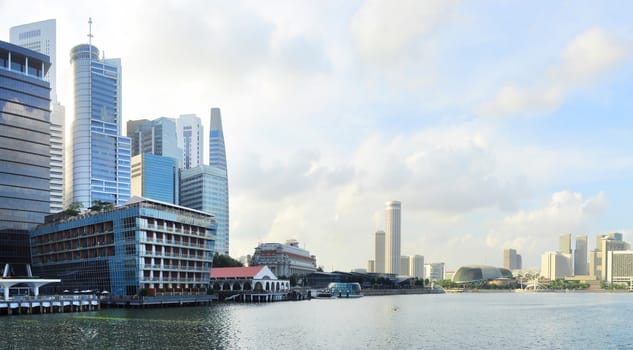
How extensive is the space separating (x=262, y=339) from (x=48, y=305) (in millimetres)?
66223

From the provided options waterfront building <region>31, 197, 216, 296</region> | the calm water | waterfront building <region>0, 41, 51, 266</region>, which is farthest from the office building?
the calm water

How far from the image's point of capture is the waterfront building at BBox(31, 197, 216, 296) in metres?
158

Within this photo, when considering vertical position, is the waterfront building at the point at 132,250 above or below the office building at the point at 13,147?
below

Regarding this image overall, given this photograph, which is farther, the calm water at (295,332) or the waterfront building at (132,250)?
the waterfront building at (132,250)

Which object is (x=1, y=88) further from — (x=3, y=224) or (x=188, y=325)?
(x=188, y=325)

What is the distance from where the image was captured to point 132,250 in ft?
516

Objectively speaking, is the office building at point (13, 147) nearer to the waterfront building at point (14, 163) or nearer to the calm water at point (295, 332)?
the waterfront building at point (14, 163)

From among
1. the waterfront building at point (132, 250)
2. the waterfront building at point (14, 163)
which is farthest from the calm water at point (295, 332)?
the waterfront building at point (14, 163)

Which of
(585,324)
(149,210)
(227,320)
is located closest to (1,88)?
(149,210)

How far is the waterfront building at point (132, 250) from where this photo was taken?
157750mm

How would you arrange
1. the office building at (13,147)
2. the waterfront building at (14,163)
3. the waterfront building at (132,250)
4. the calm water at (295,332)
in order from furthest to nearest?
the waterfront building at (14,163), the office building at (13,147), the waterfront building at (132,250), the calm water at (295,332)

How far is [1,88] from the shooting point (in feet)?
635

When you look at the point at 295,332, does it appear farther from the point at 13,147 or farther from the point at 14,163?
Answer: the point at 13,147

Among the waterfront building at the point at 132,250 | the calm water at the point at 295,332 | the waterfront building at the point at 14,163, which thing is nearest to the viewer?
the calm water at the point at 295,332
